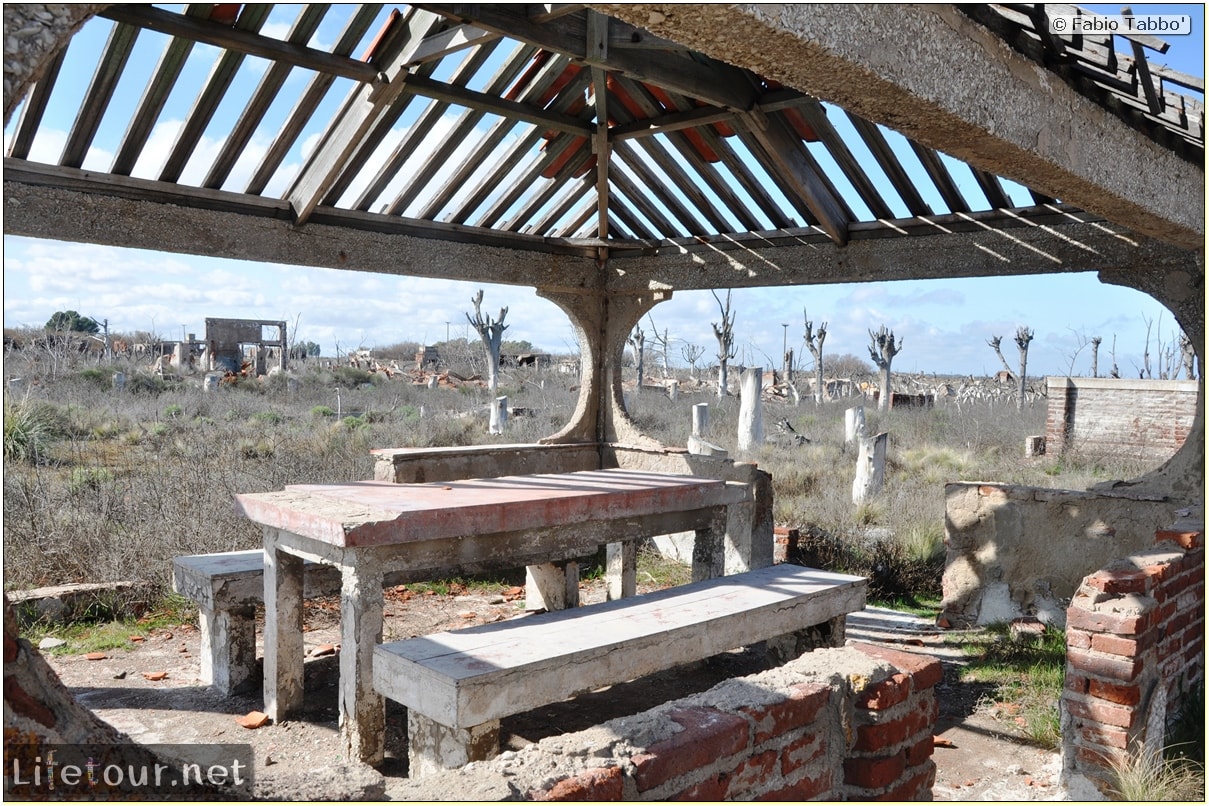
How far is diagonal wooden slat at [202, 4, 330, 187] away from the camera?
5336 mm

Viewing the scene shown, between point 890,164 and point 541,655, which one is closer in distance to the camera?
point 541,655

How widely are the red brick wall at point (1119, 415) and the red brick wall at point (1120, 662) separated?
44.6ft

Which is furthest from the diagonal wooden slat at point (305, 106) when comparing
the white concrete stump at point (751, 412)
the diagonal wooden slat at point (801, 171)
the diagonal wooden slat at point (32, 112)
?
the white concrete stump at point (751, 412)

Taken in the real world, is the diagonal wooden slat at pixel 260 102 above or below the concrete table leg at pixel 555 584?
above

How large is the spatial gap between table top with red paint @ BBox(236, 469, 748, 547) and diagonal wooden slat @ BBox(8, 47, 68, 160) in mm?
2678

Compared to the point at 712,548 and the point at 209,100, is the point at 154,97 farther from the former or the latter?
the point at 712,548

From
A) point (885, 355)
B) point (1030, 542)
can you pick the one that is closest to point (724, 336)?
point (885, 355)

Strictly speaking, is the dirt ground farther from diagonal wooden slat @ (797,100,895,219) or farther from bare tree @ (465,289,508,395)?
bare tree @ (465,289,508,395)

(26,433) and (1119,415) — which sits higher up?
(1119,415)

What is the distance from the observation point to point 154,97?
5520 millimetres

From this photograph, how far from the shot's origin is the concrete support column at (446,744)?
3.66 m

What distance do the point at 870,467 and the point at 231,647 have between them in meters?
9.32

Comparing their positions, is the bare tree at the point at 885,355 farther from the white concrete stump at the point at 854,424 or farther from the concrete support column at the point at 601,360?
the concrete support column at the point at 601,360

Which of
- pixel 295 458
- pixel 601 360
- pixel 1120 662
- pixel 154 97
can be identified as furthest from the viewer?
pixel 295 458
